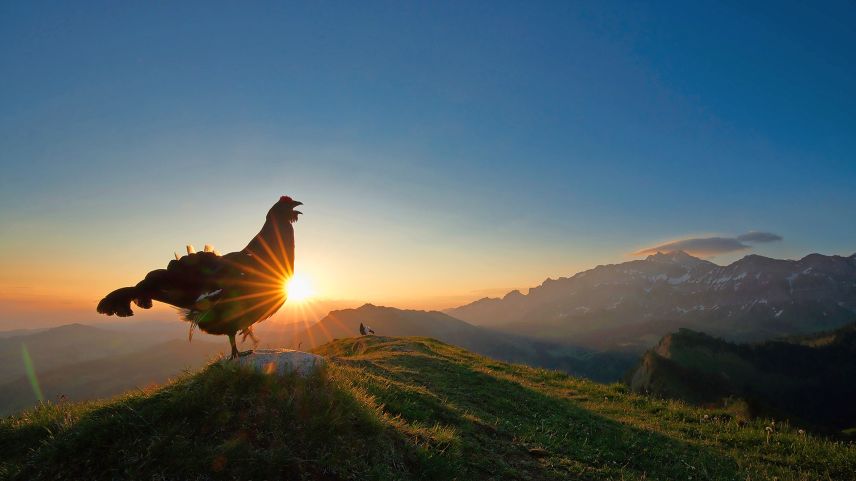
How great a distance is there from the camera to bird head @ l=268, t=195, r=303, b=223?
10.7 metres

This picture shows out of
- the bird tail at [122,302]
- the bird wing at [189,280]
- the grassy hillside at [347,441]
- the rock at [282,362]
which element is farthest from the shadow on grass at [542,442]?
the bird tail at [122,302]

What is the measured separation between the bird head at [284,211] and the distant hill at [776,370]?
38966 millimetres

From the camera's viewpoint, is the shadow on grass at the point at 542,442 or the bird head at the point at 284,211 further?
the bird head at the point at 284,211

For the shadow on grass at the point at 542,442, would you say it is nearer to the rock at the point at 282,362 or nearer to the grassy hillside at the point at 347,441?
the grassy hillside at the point at 347,441

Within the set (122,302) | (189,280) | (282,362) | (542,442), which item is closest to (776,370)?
(542,442)

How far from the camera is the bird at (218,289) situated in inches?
344

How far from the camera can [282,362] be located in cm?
882

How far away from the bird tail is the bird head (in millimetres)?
3382

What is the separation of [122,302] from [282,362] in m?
3.48

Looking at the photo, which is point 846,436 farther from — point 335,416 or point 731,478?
point 335,416

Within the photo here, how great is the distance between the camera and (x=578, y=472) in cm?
971

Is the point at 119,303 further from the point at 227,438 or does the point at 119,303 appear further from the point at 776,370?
the point at 776,370

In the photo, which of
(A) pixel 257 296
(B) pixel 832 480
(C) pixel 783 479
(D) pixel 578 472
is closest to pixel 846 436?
(B) pixel 832 480

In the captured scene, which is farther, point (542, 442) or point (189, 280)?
point (542, 442)
